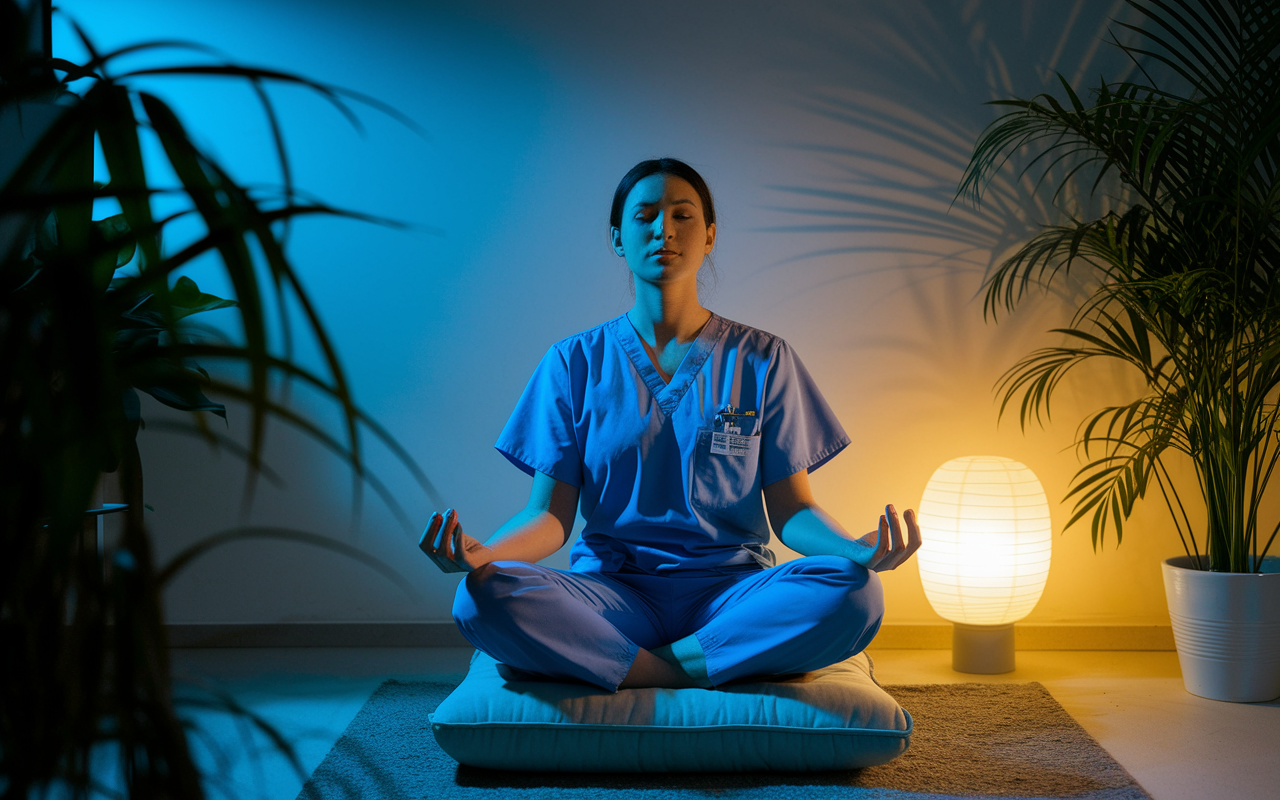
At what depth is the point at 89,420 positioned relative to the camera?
0.43m

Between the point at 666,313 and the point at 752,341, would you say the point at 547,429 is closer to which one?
the point at 666,313

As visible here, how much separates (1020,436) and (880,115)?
1004mm

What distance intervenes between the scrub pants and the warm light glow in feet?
2.29

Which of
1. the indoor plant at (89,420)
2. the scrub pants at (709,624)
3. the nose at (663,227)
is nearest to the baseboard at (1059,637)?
the scrub pants at (709,624)

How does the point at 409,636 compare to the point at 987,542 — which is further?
the point at 409,636

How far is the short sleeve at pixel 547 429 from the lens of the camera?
2111 millimetres

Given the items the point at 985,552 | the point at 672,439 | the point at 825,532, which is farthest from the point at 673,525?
the point at 985,552

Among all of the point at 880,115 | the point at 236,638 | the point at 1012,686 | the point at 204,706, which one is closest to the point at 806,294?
the point at 880,115

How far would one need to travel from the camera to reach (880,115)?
108 inches

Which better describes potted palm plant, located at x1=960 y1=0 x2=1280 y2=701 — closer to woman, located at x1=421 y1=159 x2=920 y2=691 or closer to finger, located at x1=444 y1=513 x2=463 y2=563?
woman, located at x1=421 y1=159 x2=920 y2=691

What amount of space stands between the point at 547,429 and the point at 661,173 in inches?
24.5

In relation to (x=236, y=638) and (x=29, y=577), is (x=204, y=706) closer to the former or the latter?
(x=29, y=577)

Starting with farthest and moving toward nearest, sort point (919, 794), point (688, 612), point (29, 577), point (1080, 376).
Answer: point (1080, 376) < point (688, 612) < point (919, 794) < point (29, 577)

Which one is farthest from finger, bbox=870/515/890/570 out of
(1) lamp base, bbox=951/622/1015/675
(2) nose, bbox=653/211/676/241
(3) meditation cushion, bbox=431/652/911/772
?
(1) lamp base, bbox=951/622/1015/675
